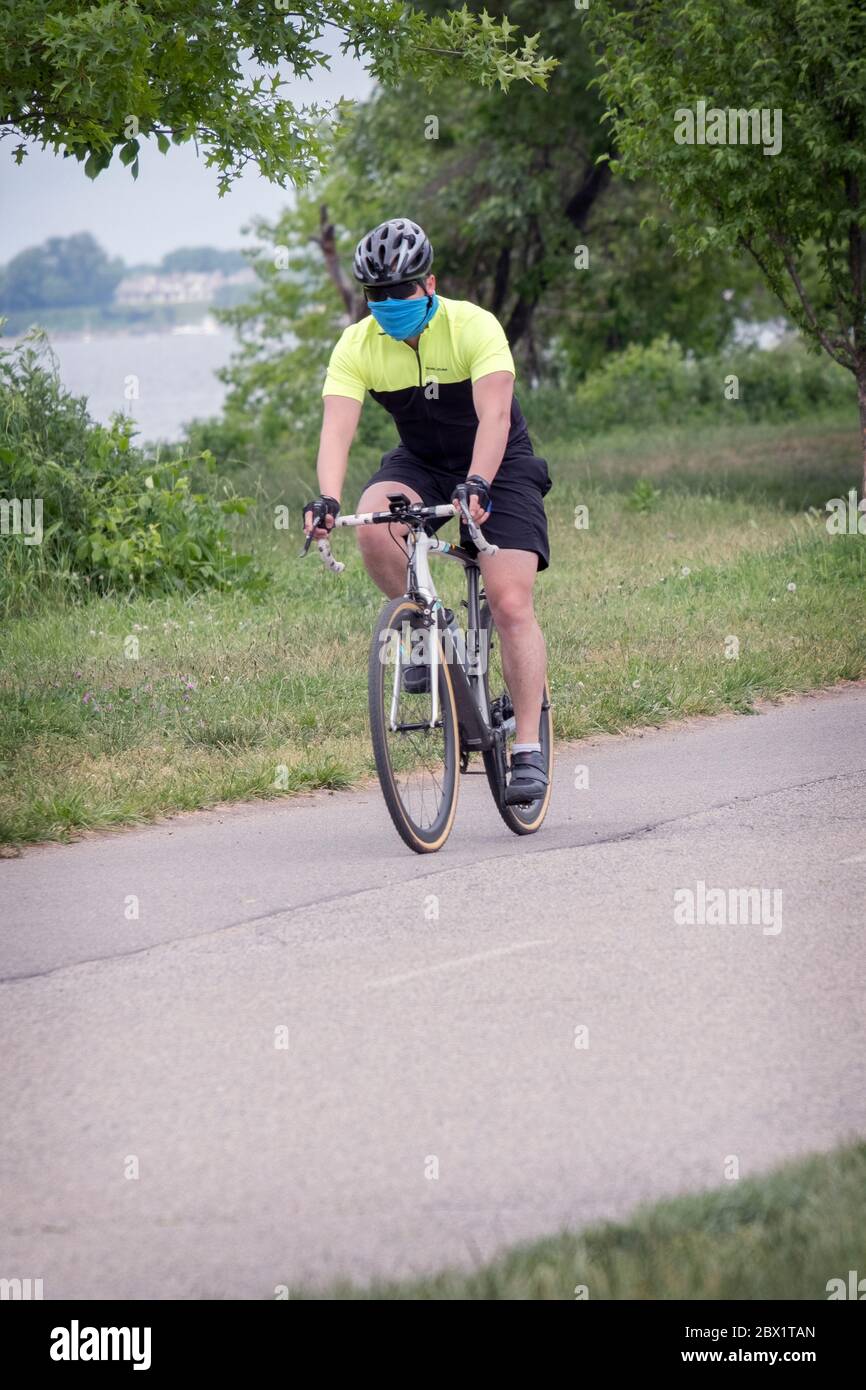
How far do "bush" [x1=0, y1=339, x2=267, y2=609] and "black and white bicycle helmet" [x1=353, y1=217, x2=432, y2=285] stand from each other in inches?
249

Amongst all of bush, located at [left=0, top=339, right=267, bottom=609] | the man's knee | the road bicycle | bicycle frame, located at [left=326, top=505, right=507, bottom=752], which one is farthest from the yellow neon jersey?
bush, located at [left=0, top=339, right=267, bottom=609]

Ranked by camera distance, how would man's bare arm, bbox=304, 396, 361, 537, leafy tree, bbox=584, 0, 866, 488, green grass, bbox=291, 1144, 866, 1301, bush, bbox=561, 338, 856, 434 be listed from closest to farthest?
green grass, bbox=291, 1144, 866, 1301 < man's bare arm, bbox=304, 396, 361, 537 < leafy tree, bbox=584, 0, 866, 488 < bush, bbox=561, 338, 856, 434

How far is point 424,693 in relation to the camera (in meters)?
6.20

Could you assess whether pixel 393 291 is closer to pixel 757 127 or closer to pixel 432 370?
pixel 432 370

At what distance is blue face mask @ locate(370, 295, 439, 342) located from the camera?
6.15 meters

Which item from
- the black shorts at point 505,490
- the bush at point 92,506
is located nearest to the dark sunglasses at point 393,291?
the black shorts at point 505,490

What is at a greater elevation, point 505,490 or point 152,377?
point 152,377

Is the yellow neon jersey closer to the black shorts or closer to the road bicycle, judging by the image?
the black shorts

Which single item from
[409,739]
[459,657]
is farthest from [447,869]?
[459,657]

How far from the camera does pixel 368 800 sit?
761 centimetres

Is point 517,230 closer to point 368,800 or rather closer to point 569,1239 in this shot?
point 368,800

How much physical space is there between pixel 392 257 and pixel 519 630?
4.70 feet

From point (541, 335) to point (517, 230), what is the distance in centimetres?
749

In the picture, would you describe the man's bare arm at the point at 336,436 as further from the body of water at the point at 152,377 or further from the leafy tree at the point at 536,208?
the leafy tree at the point at 536,208
